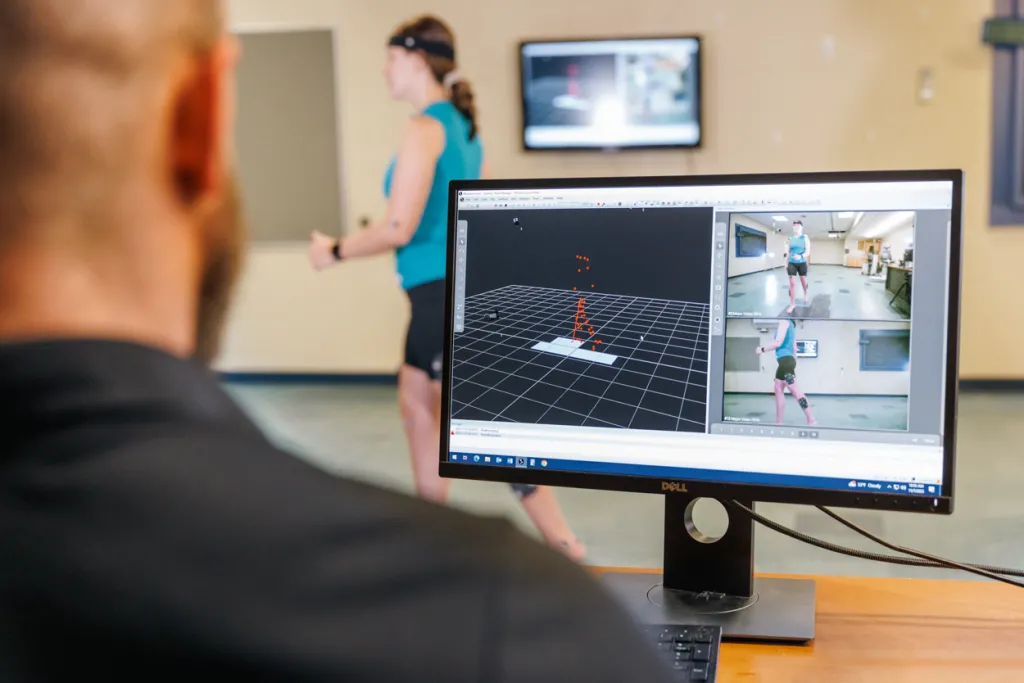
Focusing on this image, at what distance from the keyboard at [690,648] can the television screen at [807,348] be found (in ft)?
0.94

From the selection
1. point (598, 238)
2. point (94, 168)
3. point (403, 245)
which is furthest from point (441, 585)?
point (403, 245)

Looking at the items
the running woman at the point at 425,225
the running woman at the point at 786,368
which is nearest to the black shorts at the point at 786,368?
the running woman at the point at 786,368

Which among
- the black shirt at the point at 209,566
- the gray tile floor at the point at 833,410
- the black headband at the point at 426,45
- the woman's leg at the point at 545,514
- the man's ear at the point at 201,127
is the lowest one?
the woman's leg at the point at 545,514

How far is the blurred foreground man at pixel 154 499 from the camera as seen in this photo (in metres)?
0.29

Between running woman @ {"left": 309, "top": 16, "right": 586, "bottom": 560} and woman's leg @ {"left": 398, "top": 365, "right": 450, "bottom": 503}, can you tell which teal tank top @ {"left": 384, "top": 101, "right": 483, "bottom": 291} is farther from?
woman's leg @ {"left": 398, "top": 365, "right": 450, "bottom": 503}

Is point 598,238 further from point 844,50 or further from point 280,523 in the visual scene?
point 844,50

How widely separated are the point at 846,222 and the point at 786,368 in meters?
0.16

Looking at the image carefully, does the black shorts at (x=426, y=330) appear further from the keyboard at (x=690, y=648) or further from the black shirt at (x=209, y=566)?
the black shirt at (x=209, y=566)

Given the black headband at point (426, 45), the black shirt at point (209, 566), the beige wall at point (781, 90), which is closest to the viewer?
the black shirt at point (209, 566)

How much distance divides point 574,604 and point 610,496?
3.00 metres

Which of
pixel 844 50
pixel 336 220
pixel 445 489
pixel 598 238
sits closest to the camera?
pixel 598 238

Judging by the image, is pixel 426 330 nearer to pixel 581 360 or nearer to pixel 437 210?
pixel 437 210

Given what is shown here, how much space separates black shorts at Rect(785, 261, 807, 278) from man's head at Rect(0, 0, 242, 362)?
2.28 ft

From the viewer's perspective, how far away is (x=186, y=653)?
28 centimetres
